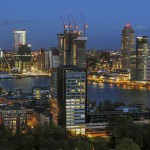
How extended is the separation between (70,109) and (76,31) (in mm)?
15993

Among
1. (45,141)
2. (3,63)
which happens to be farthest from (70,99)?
(3,63)

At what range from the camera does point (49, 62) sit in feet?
94.8

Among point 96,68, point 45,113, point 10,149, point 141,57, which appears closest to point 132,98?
point 45,113

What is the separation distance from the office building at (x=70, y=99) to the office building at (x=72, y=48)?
14.0 metres

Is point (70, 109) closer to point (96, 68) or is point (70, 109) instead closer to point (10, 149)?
point (10, 149)

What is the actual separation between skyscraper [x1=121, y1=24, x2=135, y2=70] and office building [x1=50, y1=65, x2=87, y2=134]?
1705cm

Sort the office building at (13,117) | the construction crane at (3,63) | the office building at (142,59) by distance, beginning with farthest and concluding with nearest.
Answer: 1. the construction crane at (3,63)
2. the office building at (142,59)
3. the office building at (13,117)

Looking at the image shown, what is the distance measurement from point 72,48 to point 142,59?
130 inches

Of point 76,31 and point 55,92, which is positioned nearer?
point 55,92

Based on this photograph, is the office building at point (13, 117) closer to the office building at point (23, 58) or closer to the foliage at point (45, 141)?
the foliage at point (45, 141)

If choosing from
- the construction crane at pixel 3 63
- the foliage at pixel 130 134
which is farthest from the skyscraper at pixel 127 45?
the foliage at pixel 130 134

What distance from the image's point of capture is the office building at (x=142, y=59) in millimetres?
22178

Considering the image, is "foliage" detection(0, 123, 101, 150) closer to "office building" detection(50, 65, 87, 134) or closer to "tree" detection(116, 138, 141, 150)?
"tree" detection(116, 138, 141, 150)

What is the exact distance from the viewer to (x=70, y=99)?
8695mm
